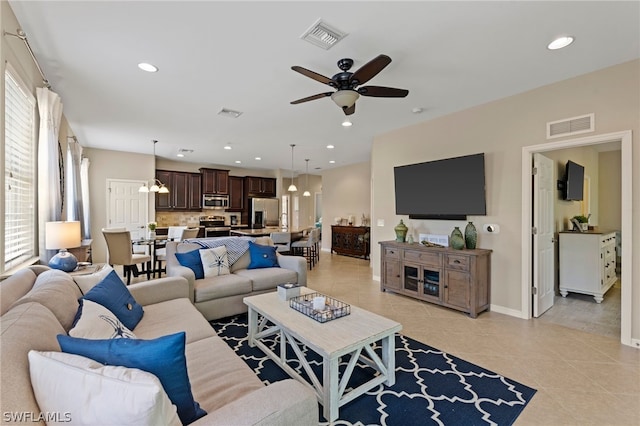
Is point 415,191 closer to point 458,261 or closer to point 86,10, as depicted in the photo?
point 458,261

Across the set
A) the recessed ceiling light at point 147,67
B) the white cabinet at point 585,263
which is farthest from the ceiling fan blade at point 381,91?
the white cabinet at point 585,263

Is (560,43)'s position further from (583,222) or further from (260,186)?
(260,186)

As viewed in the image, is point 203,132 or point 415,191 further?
point 203,132

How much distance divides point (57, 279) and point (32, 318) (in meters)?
0.72

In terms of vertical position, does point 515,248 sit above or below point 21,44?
below

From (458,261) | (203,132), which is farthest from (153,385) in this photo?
(203,132)

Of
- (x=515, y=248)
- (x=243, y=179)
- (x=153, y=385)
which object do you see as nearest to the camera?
(x=153, y=385)

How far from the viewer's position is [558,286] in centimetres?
446

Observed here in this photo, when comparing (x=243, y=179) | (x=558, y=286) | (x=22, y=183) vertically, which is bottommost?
(x=558, y=286)

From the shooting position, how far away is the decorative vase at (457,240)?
12.5 feet

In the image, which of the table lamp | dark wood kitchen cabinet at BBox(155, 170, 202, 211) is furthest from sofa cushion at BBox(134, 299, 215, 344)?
dark wood kitchen cabinet at BBox(155, 170, 202, 211)

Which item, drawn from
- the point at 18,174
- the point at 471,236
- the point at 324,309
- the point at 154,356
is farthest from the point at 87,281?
the point at 471,236

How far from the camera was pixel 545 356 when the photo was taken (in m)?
2.59

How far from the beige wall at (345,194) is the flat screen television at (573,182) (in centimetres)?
444
